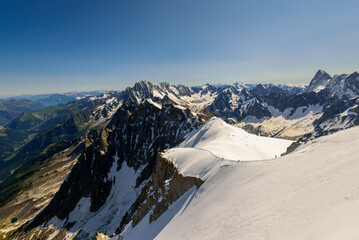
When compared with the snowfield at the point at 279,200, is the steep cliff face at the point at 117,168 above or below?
below

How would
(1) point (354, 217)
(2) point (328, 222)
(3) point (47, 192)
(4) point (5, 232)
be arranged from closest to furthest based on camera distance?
(1) point (354, 217) → (2) point (328, 222) → (4) point (5, 232) → (3) point (47, 192)

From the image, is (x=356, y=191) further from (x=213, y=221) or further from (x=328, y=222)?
(x=213, y=221)

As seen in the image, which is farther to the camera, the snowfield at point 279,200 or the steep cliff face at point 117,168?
the steep cliff face at point 117,168

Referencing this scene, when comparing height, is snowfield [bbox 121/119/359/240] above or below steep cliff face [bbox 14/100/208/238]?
above

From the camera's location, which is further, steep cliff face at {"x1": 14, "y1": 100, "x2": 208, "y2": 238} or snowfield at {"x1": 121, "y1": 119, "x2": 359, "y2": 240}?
steep cliff face at {"x1": 14, "y1": 100, "x2": 208, "y2": 238}

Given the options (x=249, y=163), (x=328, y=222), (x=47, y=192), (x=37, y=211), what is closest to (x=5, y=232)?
(x=37, y=211)
